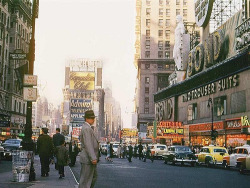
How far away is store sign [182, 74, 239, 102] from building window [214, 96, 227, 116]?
1381mm

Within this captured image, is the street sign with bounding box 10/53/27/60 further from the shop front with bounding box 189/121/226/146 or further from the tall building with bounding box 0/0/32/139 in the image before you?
the tall building with bounding box 0/0/32/139

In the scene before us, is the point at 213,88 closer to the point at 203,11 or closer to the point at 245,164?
the point at 203,11

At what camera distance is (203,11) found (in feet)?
235

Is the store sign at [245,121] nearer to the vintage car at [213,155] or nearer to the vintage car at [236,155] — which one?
the vintage car at [213,155]

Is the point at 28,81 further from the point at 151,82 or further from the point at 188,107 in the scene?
the point at 151,82

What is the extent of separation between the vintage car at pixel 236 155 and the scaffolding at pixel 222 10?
122 feet

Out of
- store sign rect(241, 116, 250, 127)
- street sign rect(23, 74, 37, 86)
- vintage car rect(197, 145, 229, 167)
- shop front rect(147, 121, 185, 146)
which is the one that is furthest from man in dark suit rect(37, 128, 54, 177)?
shop front rect(147, 121, 185, 146)

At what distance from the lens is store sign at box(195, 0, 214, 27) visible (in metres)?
68.4

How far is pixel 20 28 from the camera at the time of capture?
82500 mm

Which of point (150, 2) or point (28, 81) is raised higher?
point (150, 2)

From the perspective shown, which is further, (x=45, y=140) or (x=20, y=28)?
(x=20, y=28)

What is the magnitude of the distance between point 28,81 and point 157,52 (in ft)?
363

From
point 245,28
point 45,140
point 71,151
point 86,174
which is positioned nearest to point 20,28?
point 245,28

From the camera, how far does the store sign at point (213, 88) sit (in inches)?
2179
